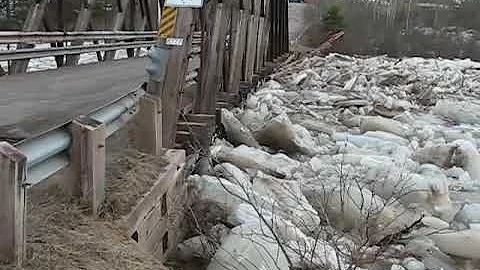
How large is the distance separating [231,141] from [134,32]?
8.16 m

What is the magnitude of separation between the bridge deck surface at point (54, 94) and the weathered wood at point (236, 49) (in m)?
1.52

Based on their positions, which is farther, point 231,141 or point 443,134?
point 443,134

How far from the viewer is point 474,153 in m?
9.55

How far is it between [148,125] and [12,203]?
2597 millimetres

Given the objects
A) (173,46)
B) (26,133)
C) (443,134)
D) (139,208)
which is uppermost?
(173,46)

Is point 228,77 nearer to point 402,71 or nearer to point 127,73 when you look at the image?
point 127,73

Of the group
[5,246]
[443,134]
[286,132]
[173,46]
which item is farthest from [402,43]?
[5,246]

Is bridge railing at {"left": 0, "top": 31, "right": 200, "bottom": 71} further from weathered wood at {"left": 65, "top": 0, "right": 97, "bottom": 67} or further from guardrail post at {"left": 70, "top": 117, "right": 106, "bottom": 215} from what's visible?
guardrail post at {"left": 70, "top": 117, "right": 106, "bottom": 215}

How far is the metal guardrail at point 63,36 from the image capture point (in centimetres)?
1035

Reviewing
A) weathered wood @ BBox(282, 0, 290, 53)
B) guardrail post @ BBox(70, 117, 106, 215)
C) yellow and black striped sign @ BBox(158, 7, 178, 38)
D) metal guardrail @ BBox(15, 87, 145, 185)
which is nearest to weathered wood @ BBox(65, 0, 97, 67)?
yellow and black striped sign @ BBox(158, 7, 178, 38)

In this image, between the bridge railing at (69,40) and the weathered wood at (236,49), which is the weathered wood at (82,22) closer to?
the bridge railing at (69,40)

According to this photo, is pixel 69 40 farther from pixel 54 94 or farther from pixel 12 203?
pixel 12 203

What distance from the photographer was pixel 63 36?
40.4ft

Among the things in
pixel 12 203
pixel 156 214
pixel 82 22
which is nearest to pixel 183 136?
pixel 156 214
